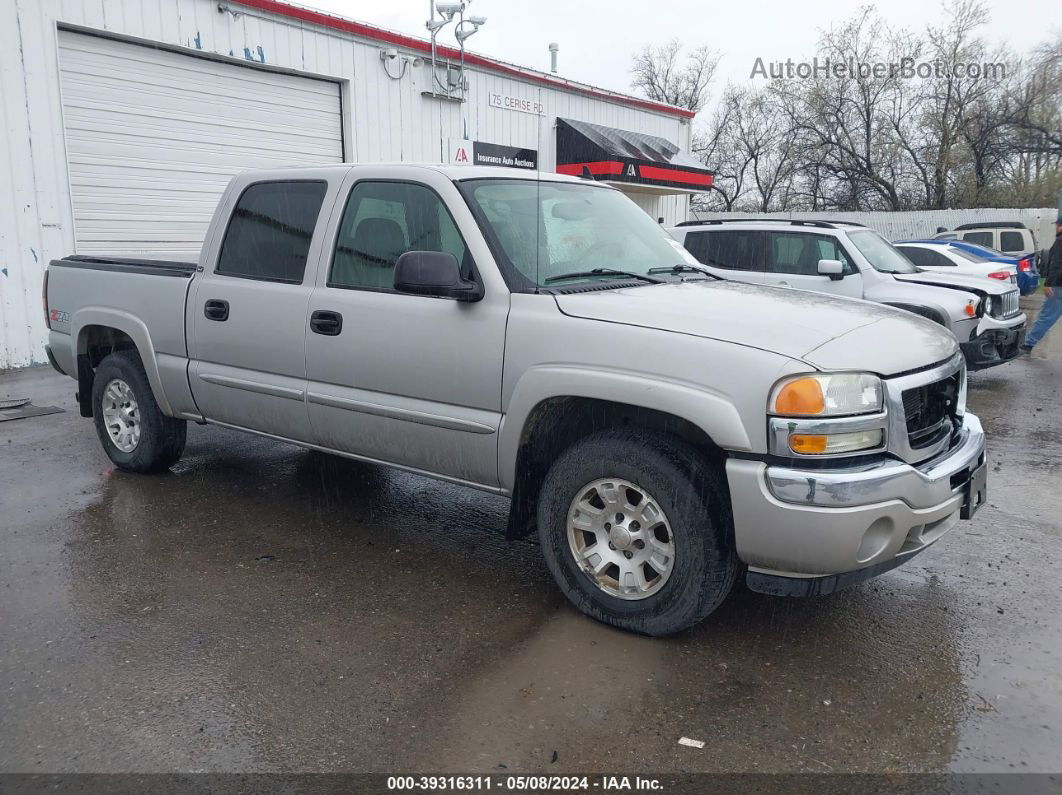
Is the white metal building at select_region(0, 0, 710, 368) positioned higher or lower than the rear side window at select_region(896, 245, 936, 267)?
higher

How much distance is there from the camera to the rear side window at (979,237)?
73.3 ft

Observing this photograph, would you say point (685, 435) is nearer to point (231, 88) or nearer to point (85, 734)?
point (85, 734)

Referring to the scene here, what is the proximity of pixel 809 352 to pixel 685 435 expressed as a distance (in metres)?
0.59

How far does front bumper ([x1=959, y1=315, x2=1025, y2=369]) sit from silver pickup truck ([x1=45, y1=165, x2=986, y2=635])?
6.02 m

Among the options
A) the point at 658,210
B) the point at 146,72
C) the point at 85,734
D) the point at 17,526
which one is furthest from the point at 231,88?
the point at 658,210

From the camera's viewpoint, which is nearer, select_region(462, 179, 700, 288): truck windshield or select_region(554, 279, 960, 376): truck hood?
select_region(554, 279, 960, 376): truck hood

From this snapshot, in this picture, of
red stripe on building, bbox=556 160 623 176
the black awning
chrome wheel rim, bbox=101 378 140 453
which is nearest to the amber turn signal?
chrome wheel rim, bbox=101 378 140 453

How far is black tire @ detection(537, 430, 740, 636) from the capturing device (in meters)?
3.30

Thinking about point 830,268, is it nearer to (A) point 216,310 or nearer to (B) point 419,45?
(A) point 216,310

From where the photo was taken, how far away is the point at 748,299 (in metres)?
3.90

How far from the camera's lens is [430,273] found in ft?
12.2

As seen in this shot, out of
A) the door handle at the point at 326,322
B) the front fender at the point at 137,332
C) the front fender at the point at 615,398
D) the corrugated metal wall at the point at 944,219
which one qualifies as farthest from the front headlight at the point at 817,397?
the corrugated metal wall at the point at 944,219

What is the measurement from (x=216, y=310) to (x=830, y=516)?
11.9ft

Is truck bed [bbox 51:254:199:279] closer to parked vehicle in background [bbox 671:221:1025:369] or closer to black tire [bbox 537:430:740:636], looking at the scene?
black tire [bbox 537:430:740:636]
